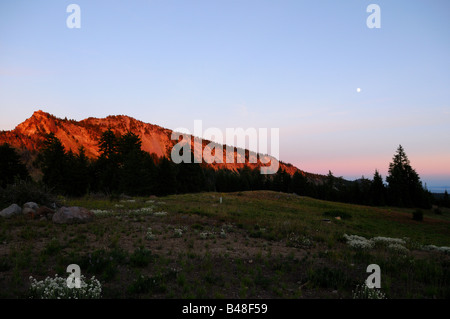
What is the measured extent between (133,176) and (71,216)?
3407 centimetres

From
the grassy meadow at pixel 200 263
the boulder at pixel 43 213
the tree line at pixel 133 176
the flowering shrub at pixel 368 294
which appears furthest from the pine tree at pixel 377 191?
the boulder at pixel 43 213

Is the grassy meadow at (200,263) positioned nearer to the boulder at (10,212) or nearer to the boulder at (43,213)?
the boulder at (43,213)

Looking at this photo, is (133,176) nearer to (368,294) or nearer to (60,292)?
(60,292)

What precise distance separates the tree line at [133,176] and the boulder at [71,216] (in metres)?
17.2

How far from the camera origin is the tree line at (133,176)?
44344 millimetres

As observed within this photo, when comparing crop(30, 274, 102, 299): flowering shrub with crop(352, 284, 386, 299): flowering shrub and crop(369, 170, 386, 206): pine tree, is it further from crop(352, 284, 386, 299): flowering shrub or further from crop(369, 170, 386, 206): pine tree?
crop(369, 170, 386, 206): pine tree

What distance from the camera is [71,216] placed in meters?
14.6

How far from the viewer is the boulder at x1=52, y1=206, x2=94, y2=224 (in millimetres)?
14242

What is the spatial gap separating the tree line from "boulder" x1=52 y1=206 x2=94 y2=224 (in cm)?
1718

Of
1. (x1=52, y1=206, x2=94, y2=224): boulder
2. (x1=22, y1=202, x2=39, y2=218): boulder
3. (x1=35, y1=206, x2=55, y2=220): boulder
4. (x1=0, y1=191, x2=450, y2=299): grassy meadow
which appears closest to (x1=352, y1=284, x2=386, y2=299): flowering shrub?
(x1=0, y1=191, x2=450, y2=299): grassy meadow

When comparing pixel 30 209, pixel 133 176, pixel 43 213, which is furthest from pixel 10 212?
pixel 133 176

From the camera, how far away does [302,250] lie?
457 inches
